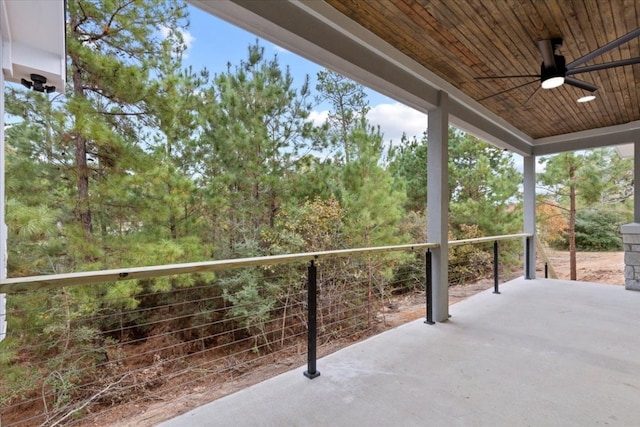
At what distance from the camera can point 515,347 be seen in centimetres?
280

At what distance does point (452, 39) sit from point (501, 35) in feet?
1.36

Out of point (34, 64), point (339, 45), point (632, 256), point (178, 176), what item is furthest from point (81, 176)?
point (632, 256)

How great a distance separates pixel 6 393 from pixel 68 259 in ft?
5.09

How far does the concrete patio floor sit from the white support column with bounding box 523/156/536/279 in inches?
93.8

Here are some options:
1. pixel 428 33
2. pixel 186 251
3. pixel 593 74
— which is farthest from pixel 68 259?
pixel 593 74

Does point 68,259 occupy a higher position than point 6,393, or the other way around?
point 68,259

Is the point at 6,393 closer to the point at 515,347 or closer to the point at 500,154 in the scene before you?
the point at 515,347

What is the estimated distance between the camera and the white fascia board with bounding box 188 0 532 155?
6.81ft

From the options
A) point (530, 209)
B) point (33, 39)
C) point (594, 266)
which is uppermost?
point (33, 39)

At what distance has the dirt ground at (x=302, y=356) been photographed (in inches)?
107

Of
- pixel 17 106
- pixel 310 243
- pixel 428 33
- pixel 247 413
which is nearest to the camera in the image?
pixel 247 413

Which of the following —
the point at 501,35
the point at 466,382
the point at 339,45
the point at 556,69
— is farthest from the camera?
the point at 556,69

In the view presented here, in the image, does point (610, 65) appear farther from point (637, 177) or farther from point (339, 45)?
point (637, 177)

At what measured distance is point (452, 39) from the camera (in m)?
2.73
